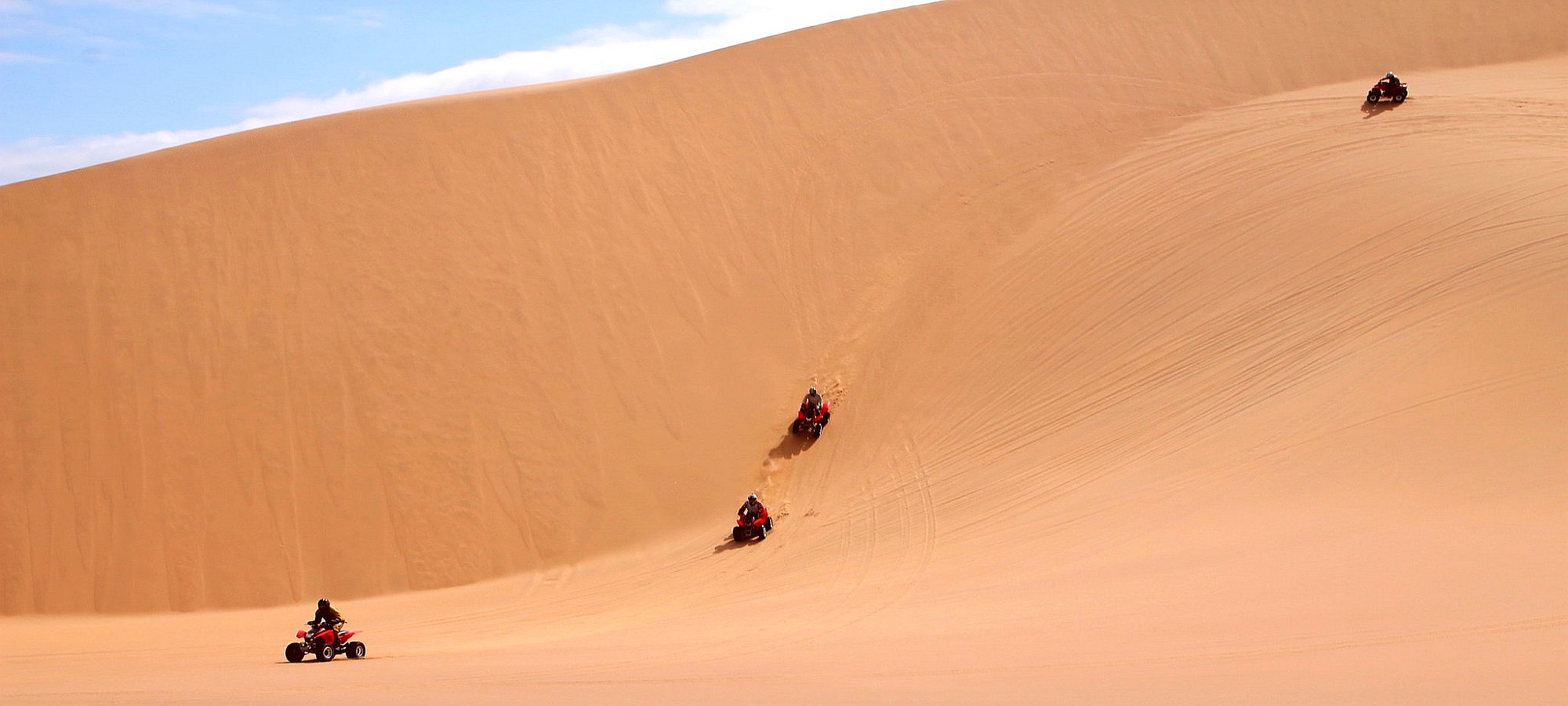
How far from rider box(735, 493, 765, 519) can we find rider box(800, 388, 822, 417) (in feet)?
6.05

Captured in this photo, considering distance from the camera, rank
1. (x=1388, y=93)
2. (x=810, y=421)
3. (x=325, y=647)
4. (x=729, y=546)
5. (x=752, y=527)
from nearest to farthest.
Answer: (x=325, y=647)
(x=752, y=527)
(x=729, y=546)
(x=810, y=421)
(x=1388, y=93)

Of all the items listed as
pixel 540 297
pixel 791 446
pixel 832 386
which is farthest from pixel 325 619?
pixel 832 386

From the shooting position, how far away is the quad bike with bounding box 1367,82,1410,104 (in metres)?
18.0

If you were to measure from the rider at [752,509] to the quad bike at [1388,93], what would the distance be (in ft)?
39.0

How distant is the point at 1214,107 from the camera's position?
1970 centimetres

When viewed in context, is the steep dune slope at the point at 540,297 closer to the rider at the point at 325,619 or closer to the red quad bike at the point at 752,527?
the red quad bike at the point at 752,527

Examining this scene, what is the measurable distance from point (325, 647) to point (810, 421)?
638 centimetres

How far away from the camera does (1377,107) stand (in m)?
18.0

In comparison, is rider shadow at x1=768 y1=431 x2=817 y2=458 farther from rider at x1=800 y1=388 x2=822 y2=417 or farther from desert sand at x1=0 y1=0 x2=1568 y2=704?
rider at x1=800 y1=388 x2=822 y2=417

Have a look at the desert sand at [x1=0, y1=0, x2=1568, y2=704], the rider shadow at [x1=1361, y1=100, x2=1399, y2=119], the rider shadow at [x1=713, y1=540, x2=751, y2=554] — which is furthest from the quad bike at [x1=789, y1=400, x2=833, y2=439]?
the rider shadow at [x1=1361, y1=100, x2=1399, y2=119]

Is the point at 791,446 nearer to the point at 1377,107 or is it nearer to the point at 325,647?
the point at 325,647

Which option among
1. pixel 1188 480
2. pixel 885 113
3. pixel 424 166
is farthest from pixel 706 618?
pixel 885 113

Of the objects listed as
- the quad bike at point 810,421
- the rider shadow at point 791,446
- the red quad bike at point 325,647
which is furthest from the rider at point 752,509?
the red quad bike at point 325,647

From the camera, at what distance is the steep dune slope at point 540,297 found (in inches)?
529
